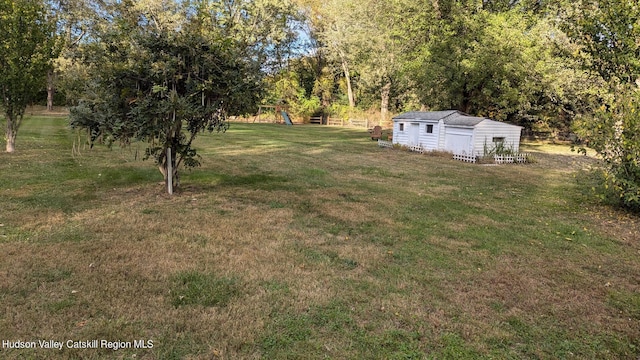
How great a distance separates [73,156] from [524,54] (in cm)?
2082

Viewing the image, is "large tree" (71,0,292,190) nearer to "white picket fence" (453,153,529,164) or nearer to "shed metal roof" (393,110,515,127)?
"white picket fence" (453,153,529,164)

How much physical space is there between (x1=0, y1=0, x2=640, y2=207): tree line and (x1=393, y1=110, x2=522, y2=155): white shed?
3.30 m

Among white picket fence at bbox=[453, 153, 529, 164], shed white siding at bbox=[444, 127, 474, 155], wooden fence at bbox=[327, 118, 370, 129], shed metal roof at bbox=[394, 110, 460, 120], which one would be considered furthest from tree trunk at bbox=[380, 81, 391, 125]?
white picket fence at bbox=[453, 153, 529, 164]

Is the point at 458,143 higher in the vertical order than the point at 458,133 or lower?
lower

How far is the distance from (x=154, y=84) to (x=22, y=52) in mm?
7167

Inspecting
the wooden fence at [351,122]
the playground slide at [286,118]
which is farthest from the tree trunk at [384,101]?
the playground slide at [286,118]

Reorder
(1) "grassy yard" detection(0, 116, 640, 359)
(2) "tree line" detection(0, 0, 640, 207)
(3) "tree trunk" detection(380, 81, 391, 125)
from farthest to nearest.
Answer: (3) "tree trunk" detection(380, 81, 391, 125)
(2) "tree line" detection(0, 0, 640, 207)
(1) "grassy yard" detection(0, 116, 640, 359)

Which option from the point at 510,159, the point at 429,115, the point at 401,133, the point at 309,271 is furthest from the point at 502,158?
the point at 309,271

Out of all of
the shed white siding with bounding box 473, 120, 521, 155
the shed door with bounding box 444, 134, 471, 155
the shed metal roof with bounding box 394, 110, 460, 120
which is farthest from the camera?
the shed metal roof with bounding box 394, 110, 460, 120

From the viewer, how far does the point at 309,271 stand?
14.9 ft

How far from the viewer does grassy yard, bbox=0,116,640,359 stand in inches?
126

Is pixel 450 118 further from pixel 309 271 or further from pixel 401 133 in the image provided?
pixel 309 271

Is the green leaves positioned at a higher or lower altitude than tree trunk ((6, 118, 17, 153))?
higher

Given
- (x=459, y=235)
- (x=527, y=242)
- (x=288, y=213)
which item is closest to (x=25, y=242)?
(x=288, y=213)
